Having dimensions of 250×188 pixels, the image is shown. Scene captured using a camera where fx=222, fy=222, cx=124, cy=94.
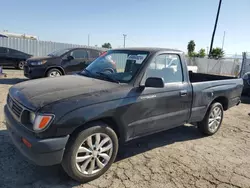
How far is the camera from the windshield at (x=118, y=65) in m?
3.57

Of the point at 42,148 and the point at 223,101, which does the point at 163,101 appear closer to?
the point at 42,148

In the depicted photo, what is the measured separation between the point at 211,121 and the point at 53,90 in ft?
11.5

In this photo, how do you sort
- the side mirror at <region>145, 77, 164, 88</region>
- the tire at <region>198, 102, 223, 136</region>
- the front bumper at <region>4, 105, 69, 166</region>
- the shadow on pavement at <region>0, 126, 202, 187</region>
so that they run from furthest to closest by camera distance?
the tire at <region>198, 102, 223, 136</region>, the side mirror at <region>145, 77, 164, 88</region>, the shadow on pavement at <region>0, 126, 202, 187</region>, the front bumper at <region>4, 105, 69, 166</region>

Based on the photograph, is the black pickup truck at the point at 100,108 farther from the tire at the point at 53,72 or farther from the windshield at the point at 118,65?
the tire at the point at 53,72

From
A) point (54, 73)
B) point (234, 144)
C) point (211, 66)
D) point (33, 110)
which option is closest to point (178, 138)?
point (234, 144)

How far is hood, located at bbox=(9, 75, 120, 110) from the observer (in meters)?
2.72

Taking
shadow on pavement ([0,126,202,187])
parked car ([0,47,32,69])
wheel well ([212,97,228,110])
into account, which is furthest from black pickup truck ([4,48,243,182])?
parked car ([0,47,32,69])

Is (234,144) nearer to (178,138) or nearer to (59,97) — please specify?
(178,138)

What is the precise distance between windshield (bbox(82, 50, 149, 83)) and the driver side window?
21 cm

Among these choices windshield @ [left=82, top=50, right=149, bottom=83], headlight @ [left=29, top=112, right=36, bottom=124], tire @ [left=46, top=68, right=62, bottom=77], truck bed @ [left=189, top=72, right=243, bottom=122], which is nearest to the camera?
headlight @ [left=29, top=112, right=36, bottom=124]

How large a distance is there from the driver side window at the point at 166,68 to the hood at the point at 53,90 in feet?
2.45

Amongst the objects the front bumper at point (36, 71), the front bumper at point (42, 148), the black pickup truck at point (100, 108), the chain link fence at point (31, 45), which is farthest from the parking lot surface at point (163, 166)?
the chain link fence at point (31, 45)

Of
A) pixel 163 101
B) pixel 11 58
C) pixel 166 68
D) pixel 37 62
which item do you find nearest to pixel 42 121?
pixel 163 101

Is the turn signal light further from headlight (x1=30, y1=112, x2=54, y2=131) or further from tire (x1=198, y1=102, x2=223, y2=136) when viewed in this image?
tire (x1=198, y1=102, x2=223, y2=136)
